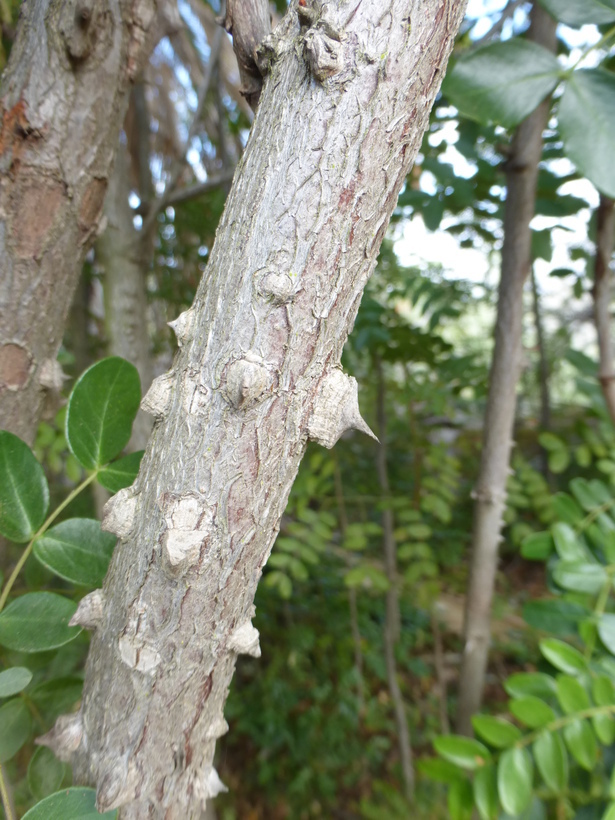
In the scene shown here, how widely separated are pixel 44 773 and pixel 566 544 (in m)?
0.65

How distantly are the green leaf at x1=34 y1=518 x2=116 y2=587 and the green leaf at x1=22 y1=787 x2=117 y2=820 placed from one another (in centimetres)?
15

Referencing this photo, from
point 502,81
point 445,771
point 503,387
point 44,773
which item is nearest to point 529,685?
point 445,771

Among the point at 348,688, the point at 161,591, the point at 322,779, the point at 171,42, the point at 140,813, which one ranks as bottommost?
the point at 322,779

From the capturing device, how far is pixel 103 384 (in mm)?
494

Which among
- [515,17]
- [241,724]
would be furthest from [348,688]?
[515,17]

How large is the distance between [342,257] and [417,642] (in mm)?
1838

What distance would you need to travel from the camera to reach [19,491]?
47 centimetres

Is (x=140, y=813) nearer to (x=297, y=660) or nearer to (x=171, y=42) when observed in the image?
(x=297, y=660)

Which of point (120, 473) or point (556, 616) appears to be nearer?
point (120, 473)

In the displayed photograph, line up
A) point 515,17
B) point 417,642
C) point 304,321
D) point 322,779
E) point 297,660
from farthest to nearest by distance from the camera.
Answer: point 417,642, point 297,660, point 322,779, point 515,17, point 304,321

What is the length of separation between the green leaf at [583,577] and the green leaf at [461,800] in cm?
28

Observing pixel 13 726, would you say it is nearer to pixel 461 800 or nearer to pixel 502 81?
pixel 461 800

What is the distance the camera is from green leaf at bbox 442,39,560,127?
565 millimetres

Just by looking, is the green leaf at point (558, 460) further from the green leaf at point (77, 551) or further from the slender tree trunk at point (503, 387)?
the green leaf at point (77, 551)
